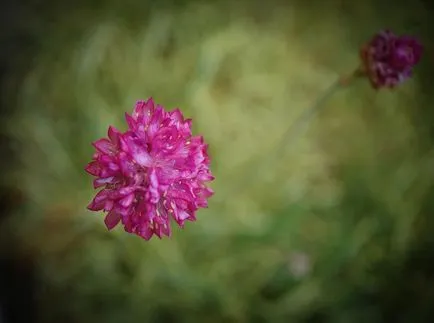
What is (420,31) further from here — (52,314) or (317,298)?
(52,314)

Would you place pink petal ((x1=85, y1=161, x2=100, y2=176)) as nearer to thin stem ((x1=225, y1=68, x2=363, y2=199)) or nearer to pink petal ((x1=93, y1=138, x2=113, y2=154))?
pink petal ((x1=93, y1=138, x2=113, y2=154))

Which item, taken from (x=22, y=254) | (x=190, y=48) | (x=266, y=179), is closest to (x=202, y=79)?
(x=190, y=48)

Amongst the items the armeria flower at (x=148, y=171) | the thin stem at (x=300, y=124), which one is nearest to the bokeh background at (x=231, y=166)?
the thin stem at (x=300, y=124)

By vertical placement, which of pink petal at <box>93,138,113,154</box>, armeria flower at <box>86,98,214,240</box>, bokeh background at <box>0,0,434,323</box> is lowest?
armeria flower at <box>86,98,214,240</box>

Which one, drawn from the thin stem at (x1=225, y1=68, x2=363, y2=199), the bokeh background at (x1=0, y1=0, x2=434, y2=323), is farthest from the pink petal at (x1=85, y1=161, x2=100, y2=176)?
the thin stem at (x1=225, y1=68, x2=363, y2=199)

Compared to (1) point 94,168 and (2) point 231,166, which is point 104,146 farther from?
(2) point 231,166

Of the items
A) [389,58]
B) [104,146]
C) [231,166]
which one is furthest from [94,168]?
[389,58]
